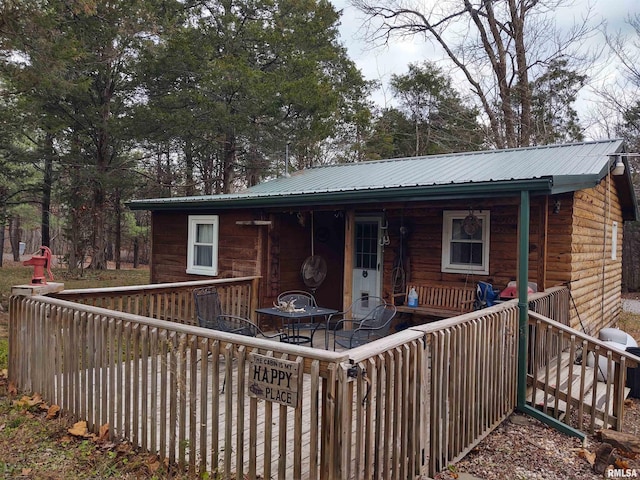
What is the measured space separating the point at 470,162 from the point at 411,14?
489 inches

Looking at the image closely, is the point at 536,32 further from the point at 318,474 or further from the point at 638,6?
the point at 318,474

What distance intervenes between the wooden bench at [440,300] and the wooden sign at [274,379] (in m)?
4.62

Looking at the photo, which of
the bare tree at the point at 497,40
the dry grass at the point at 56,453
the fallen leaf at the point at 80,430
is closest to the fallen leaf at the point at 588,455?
the dry grass at the point at 56,453

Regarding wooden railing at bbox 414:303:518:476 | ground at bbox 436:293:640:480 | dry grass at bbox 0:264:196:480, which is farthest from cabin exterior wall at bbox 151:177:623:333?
dry grass at bbox 0:264:196:480

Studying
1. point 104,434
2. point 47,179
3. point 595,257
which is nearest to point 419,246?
point 595,257

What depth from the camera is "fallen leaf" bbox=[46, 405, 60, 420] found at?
424 centimetres

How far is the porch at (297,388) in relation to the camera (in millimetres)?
2631

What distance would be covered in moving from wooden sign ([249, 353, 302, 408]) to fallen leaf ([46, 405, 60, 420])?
251cm

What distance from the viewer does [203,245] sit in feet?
31.7

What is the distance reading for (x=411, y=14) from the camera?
1862cm

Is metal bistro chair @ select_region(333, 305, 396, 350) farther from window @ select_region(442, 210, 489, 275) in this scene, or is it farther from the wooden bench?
window @ select_region(442, 210, 489, 275)

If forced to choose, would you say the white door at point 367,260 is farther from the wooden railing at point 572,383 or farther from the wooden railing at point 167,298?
the wooden railing at point 572,383

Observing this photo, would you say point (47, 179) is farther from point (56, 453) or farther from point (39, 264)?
point (56, 453)

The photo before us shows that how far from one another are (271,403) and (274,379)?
0.47ft
